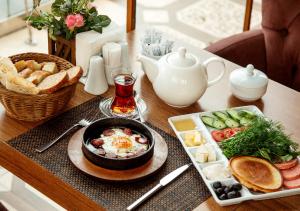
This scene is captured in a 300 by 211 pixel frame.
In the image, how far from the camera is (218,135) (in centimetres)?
185

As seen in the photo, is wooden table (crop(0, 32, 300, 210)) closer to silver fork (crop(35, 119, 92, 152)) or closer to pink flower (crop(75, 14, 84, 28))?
silver fork (crop(35, 119, 92, 152))

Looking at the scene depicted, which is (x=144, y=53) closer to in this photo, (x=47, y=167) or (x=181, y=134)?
(x=181, y=134)

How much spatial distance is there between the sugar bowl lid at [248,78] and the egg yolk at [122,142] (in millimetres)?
499

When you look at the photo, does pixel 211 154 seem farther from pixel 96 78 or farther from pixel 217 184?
pixel 96 78

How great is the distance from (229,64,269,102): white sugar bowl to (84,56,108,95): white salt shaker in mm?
437

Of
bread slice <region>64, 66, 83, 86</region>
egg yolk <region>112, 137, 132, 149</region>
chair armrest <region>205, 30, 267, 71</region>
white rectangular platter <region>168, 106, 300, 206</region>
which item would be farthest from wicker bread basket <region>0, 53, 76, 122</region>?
chair armrest <region>205, 30, 267, 71</region>

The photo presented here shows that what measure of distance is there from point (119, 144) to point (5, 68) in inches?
17.7

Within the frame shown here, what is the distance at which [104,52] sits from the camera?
203 centimetres

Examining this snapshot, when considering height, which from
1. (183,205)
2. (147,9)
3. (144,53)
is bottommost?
(147,9)

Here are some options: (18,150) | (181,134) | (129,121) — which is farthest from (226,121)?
(18,150)

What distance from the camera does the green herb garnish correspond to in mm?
1744

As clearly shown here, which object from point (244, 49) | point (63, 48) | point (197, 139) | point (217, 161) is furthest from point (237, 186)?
point (244, 49)

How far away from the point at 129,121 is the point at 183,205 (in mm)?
335

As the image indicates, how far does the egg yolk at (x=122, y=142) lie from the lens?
1719mm
